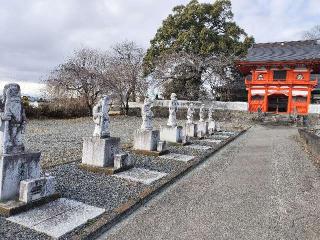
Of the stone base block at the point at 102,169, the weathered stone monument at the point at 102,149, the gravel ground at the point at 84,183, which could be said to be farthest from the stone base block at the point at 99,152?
the gravel ground at the point at 84,183

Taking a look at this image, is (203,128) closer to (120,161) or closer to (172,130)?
(172,130)

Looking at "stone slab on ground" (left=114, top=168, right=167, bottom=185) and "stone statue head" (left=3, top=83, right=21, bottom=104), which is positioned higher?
"stone statue head" (left=3, top=83, right=21, bottom=104)

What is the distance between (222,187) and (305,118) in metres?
21.4

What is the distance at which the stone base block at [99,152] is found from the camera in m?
7.65

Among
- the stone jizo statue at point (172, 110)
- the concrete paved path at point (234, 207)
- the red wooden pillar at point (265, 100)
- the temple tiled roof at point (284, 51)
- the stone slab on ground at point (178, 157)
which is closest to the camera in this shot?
the concrete paved path at point (234, 207)

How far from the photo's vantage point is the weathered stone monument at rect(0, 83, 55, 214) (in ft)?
16.3

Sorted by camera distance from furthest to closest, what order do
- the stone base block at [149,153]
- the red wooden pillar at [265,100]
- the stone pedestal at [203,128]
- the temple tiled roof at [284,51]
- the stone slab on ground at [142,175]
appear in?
the red wooden pillar at [265,100]
the temple tiled roof at [284,51]
the stone pedestal at [203,128]
the stone base block at [149,153]
the stone slab on ground at [142,175]

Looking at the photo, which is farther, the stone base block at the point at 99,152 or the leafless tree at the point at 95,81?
the leafless tree at the point at 95,81

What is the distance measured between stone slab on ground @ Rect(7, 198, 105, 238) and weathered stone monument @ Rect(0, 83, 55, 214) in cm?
30

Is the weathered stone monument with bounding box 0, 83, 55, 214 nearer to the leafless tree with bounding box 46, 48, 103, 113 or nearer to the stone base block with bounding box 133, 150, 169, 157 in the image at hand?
the stone base block with bounding box 133, 150, 169, 157

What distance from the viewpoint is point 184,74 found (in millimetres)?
32594

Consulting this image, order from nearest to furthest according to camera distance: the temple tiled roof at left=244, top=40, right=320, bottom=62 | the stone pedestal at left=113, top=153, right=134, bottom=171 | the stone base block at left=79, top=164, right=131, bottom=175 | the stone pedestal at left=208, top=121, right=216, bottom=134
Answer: the stone base block at left=79, top=164, right=131, bottom=175 → the stone pedestal at left=113, top=153, right=134, bottom=171 → the stone pedestal at left=208, top=121, right=216, bottom=134 → the temple tiled roof at left=244, top=40, right=320, bottom=62

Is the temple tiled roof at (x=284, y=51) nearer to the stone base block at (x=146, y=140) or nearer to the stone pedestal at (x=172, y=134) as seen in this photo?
the stone pedestal at (x=172, y=134)

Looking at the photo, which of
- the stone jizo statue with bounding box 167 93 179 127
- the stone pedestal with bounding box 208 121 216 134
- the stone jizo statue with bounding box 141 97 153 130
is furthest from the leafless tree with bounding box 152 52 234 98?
the stone jizo statue with bounding box 141 97 153 130
